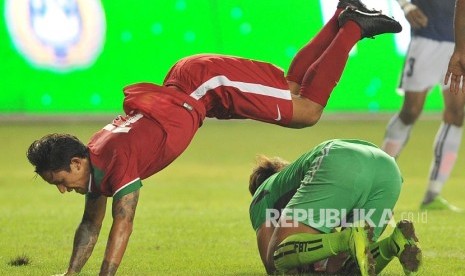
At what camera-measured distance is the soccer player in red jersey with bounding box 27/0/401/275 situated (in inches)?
231

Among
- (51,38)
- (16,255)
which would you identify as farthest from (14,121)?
(16,255)

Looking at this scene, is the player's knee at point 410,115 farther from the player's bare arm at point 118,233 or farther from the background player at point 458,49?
the player's bare arm at point 118,233

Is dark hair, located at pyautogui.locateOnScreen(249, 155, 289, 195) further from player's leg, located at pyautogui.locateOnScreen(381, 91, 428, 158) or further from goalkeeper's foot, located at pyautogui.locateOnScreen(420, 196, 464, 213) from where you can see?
player's leg, located at pyautogui.locateOnScreen(381, 91, 428, 158)

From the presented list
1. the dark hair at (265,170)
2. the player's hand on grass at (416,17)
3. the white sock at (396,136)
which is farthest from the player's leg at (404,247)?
the player's hand on grass at (416,17)

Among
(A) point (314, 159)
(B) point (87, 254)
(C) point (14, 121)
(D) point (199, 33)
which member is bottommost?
(C) point (14, 121)

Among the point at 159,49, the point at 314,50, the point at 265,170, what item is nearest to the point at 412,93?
the point at 314,50

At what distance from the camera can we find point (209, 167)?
43.4 ft

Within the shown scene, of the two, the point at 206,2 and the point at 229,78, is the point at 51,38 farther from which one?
the point at 229,78

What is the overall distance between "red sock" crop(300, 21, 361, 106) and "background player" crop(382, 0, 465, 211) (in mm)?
2894

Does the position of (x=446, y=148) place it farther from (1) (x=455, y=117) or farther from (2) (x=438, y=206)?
(2) (x=438, y=206)

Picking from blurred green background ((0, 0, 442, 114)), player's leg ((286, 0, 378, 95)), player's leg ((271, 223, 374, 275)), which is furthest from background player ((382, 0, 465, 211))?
blurred green background ((0, 0, 442, 114))

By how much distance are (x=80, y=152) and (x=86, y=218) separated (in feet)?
2.45

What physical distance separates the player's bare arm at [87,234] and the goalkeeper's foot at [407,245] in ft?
5.68

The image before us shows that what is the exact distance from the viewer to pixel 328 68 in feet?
23.4
